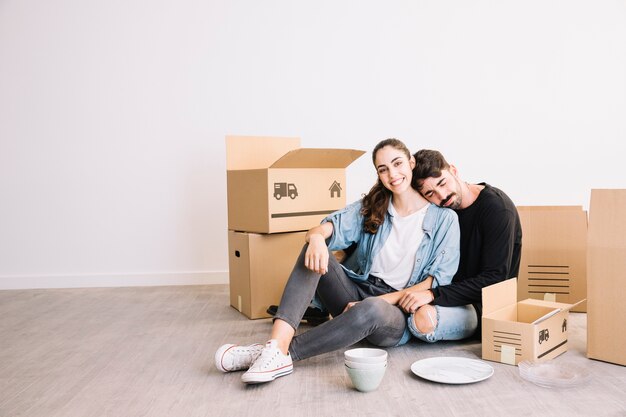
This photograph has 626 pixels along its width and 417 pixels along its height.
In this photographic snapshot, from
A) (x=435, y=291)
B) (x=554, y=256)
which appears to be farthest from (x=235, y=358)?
(x=554, y=256)

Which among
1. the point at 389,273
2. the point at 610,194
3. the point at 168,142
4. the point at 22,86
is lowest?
the point at 389,273

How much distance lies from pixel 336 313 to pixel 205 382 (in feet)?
1.92

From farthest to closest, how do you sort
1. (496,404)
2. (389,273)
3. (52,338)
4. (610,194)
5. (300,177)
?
(300,177) < (52,338) < (389,273) < (610,194) < (496,404)

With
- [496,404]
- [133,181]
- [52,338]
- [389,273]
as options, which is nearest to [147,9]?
[133,181]

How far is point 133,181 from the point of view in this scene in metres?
3.62

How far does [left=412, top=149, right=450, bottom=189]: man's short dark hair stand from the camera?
7.07 feet

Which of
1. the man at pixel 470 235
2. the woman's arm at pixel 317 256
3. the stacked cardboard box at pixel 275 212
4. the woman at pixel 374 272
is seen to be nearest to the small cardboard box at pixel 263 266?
the stacked cardboard box at pixel 275 212

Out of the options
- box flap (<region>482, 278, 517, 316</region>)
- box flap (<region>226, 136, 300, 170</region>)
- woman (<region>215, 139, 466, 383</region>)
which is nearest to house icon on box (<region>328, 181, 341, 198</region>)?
box flap (<region>226, 136, 300, 170</region>)

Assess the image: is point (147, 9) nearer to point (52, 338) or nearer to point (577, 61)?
point (52, 338)

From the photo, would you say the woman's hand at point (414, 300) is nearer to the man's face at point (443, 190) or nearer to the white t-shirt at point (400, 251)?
the white t-shirt at point (400, 251)

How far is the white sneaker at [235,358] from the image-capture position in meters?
1.86

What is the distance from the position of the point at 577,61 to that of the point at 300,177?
85.8 inches

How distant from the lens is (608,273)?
6.16ft

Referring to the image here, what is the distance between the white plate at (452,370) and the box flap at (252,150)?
1514mm
